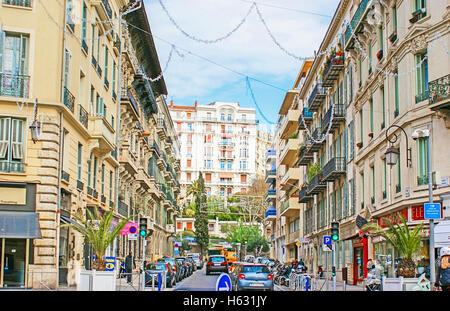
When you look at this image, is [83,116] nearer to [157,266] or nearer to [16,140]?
[16,140]

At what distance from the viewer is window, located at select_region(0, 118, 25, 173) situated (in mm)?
25344

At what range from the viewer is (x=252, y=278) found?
83.7 ft

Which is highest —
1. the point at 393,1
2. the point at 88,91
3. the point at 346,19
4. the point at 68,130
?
the point at 346,19

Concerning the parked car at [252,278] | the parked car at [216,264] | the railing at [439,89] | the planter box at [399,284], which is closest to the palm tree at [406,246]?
the planter box at [399,284]

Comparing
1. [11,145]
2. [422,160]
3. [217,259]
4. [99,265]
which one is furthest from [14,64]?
[217,259]

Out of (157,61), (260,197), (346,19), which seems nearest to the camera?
(346,19)

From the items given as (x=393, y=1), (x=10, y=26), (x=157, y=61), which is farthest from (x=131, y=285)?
(x=157, y=61)

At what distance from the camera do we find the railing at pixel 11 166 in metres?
25.3

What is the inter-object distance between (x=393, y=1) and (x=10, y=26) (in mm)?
16641

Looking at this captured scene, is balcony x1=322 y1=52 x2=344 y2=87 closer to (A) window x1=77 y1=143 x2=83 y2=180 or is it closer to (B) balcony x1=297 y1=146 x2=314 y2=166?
(B) balcony x1=297 y1=146 x2=314 y2=166

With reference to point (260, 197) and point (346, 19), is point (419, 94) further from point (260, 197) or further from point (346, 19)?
point (260, 197)

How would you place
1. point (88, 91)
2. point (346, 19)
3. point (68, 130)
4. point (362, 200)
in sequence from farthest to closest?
point (346, 19) → point (362, 200) → point (88, 91) → point (68, 130)

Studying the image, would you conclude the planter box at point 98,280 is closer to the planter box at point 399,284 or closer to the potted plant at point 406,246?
the planter box at point 399,284

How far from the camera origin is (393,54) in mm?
29141
